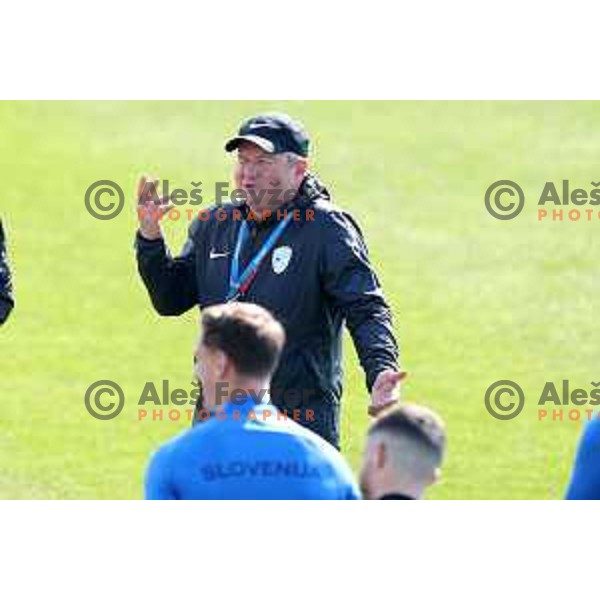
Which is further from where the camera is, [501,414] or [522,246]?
[522,246]

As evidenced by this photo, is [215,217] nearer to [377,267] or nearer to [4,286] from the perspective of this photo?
[4,286]

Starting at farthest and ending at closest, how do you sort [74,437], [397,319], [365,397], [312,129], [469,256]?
[312,129] < [469,256] < [397,319] < [365,397] < [74,437]

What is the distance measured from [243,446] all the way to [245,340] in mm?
392


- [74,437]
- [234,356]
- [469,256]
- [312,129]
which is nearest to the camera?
[234,356]

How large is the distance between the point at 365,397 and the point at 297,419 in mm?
5406

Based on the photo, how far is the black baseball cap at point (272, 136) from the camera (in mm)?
9070

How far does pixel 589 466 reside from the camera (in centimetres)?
703

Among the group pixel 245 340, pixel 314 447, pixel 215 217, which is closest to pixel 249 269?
pixel 215 217

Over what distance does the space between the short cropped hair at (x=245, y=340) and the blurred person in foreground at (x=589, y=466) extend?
44.5 inches

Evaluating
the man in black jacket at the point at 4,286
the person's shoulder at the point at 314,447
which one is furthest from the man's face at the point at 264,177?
the person's shoulder at the point at 314,447

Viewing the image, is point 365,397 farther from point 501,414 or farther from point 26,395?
point 26,395

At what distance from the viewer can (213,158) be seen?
18797 millimetres

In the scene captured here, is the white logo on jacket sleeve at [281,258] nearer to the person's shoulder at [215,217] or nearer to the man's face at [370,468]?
the person's shoulder at [215,217]
